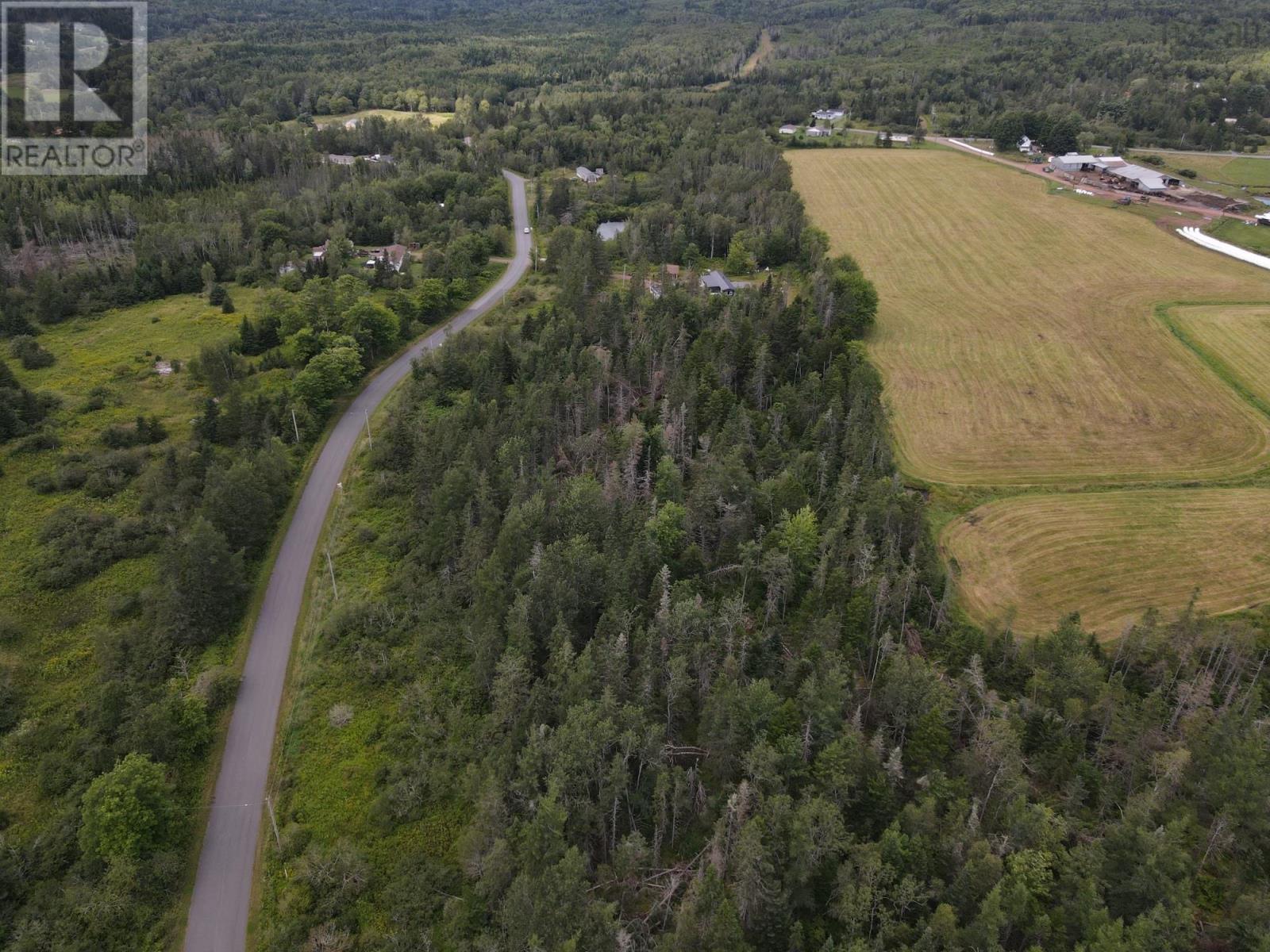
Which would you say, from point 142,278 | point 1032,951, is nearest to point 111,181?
point 142,278

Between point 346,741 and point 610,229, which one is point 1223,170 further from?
point 346,741

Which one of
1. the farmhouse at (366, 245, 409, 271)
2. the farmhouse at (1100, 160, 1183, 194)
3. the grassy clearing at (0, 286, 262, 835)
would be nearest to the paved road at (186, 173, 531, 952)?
the grassy clearing at (0, 286, 262, 835)

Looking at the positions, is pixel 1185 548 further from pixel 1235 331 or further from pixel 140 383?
pixel 140 383

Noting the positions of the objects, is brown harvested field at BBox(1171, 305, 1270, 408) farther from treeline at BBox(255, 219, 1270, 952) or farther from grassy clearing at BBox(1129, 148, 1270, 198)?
grassy clearing at BBox(1129, 148, 1270, 198)

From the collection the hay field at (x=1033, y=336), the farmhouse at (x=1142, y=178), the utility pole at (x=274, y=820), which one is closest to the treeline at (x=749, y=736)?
the utility pole at (x=274, y=820)

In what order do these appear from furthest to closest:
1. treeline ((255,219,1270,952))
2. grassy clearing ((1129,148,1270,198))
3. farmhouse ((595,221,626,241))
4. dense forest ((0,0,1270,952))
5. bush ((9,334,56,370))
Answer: grassy clearing ((1129,148,1270,198)) < farmhouse ((595,221,626,241)) < bush ((9,334,56,370)) < dense forest ((0,0,1270,952)) < treeline ((255,219,1270,952))

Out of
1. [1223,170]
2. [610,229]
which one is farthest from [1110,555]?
[1223,170]
